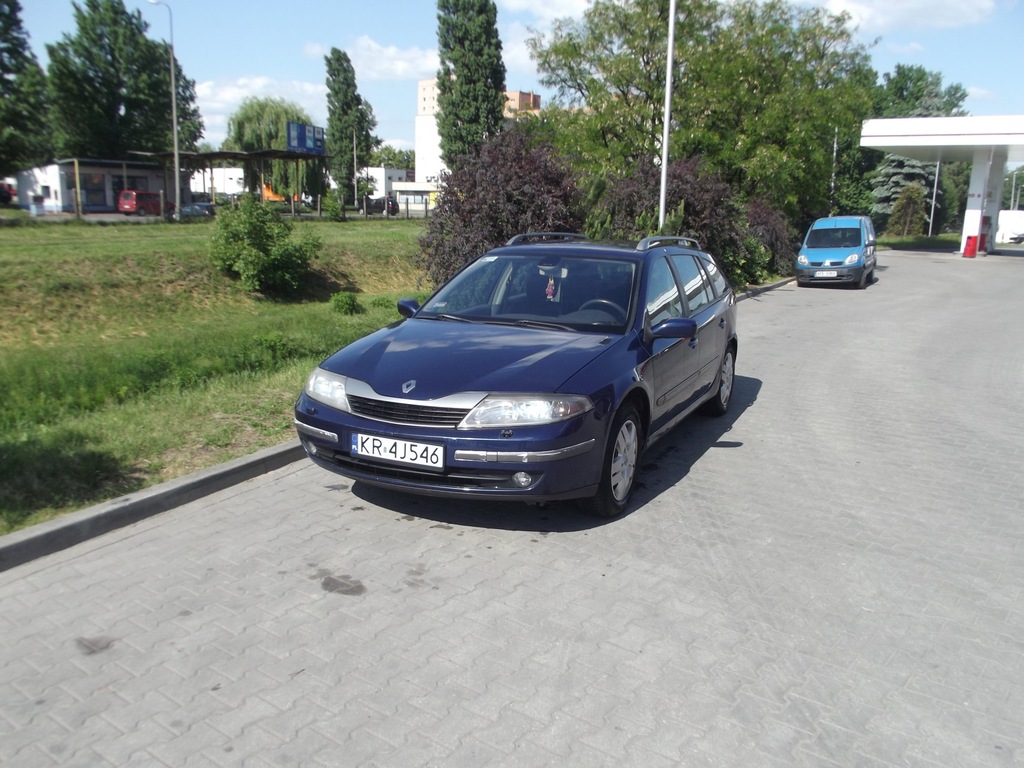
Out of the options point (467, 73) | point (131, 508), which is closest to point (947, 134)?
point (467, 73)

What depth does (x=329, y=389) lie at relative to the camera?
5.15 m

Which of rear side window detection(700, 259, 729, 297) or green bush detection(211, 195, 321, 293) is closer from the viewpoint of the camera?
rear side window detection(700, 259, 729, 297)

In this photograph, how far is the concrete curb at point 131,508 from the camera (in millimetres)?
4559

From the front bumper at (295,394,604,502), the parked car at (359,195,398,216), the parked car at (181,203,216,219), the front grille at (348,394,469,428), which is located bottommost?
the front bumper at (295,394,604,502)

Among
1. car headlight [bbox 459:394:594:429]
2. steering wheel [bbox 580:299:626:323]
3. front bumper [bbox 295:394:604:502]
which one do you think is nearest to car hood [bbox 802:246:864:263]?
steering wheel [bbox 580:299:626:323]

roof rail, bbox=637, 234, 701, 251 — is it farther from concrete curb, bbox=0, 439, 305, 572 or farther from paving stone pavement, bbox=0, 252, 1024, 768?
concrete curb, bbox=0, 439, 305, 572

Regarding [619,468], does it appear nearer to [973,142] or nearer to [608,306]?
[608,306]

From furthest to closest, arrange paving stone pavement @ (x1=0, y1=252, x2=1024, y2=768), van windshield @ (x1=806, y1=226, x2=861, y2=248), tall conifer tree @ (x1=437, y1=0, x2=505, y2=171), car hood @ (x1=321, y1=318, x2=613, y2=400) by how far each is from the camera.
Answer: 1. tall conifer tree @ (x1=437, y1=0, x2=505, y2=171)
2. van windshield @ (x1=806, y1=226, x2=861, y2=248)
3. car hood @ (x1=321, y1=318, x2=613, y2=400)
4. paving stone pavement @ (x1=0, y1=252, x2=1024, y2=768)

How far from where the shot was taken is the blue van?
22656 millimetres

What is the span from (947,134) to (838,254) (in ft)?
57.5

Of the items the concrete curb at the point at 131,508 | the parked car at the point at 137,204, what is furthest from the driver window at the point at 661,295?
the parked car at the point at 137,204

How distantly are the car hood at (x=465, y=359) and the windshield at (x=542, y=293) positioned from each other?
0.25m

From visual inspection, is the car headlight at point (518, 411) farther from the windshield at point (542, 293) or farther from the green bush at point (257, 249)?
the green bush at point (257, 249)

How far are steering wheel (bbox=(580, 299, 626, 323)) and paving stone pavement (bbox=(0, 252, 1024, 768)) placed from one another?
4.00 feet
